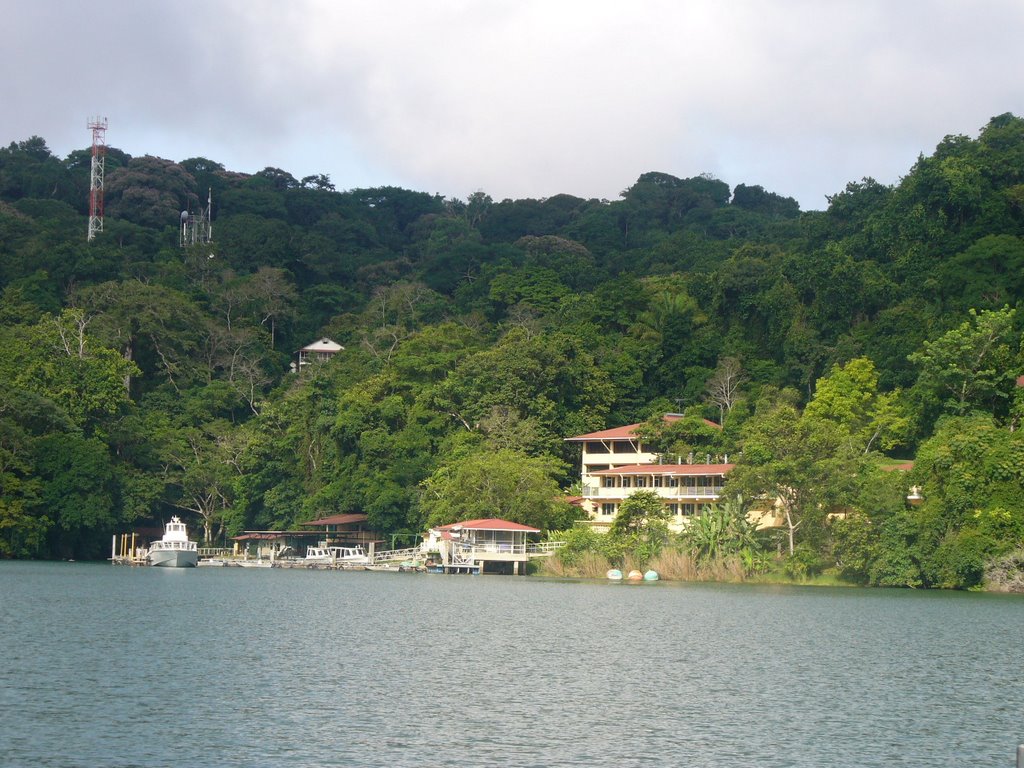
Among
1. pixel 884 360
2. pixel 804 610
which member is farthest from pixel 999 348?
pixel 804 610

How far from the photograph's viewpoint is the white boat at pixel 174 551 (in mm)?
66000

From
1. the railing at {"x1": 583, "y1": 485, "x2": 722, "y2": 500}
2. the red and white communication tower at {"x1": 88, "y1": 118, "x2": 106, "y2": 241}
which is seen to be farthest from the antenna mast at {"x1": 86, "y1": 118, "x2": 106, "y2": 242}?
the railing at {"x1": 583, "y1": 485, "x2": 722, "y2": 500}

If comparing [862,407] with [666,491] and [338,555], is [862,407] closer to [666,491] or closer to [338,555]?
[666,491]

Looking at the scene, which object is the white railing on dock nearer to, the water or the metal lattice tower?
the water

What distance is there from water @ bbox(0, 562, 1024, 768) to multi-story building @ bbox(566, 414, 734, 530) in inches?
746

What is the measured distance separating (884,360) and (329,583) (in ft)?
99.0

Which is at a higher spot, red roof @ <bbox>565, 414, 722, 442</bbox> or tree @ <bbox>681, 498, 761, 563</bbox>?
red roof @ <bbox>565, 414, 722, 442</bbox>

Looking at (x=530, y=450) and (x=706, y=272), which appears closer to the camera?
(x=530, y=450)

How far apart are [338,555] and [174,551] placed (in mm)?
9576

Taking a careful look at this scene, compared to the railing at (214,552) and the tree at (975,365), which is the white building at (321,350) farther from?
the tree at (975,365)

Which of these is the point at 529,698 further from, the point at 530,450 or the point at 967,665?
the point at 530,450

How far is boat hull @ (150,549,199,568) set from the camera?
6594cm

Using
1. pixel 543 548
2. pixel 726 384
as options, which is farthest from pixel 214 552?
pixel 726 384

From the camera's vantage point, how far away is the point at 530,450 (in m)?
66.5
